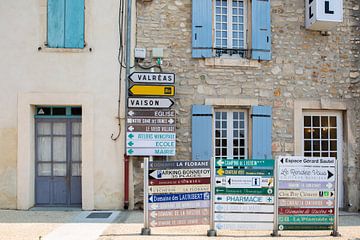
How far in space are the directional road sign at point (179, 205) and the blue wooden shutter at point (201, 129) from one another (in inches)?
81.8

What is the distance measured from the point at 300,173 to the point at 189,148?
268 centimetres

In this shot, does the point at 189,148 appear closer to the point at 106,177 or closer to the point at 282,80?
the point at 106,177

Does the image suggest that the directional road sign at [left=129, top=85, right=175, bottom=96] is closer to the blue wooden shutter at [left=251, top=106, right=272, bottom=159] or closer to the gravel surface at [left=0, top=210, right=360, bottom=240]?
the blue wooden shutter at [left=251, top=106, right=272, bottom=159]

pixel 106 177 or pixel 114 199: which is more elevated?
pixel 106 177

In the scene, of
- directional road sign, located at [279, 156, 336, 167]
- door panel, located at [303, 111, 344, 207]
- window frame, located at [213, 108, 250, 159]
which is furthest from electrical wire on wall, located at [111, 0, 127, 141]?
door panel, located at [303, 111, 344, 207]

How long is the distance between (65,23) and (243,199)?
508 centimetres

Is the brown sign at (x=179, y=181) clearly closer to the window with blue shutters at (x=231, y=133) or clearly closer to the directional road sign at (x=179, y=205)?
the directional road sign at (x=179, y=205)

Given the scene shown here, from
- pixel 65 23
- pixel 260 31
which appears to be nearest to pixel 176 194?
pixel 260 31

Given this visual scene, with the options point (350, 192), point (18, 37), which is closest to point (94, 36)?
point (18, 37)

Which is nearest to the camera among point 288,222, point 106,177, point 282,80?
point 288,222

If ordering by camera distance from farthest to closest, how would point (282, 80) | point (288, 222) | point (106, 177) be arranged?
point (282, 80), point (106, 177), point (288, 222)

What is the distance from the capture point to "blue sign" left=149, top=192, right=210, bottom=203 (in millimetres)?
5566

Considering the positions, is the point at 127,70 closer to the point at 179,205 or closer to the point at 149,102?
the point at 149,102

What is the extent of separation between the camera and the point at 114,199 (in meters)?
7.52
